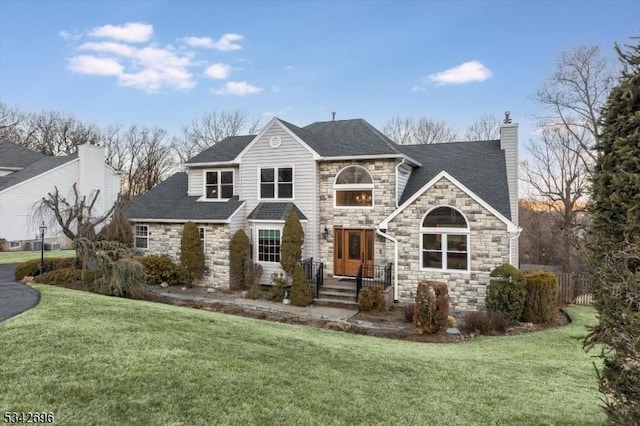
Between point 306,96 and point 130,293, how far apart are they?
1661cm

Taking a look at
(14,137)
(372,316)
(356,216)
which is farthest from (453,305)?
(14,137)

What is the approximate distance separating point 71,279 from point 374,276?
11001mm

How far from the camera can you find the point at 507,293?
11.1 metres

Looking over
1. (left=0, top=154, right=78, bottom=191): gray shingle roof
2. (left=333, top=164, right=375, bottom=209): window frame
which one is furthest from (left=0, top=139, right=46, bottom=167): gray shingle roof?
(left=333, top=164, right=375, bottom=209): window frame

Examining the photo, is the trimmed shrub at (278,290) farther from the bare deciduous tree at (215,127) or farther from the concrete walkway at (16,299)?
the bare deciduous tree at (215,127)

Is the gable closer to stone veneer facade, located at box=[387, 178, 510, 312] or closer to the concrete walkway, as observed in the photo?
stone veneer facade, located at box=[387, 178, 510, 312]

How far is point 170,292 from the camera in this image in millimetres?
14547

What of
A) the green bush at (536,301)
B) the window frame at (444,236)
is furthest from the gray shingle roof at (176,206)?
the green bush at (536,301)

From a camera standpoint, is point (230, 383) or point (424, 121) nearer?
point (230, 383)

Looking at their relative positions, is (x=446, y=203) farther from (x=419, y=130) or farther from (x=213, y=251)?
(x=419, y=130)

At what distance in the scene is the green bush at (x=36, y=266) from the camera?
43.5 feet

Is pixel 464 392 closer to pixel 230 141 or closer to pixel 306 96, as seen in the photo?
pixel 230 141

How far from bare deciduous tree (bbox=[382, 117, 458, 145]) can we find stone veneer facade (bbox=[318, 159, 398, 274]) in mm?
20959

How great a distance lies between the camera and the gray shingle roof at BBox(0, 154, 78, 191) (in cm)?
2459
